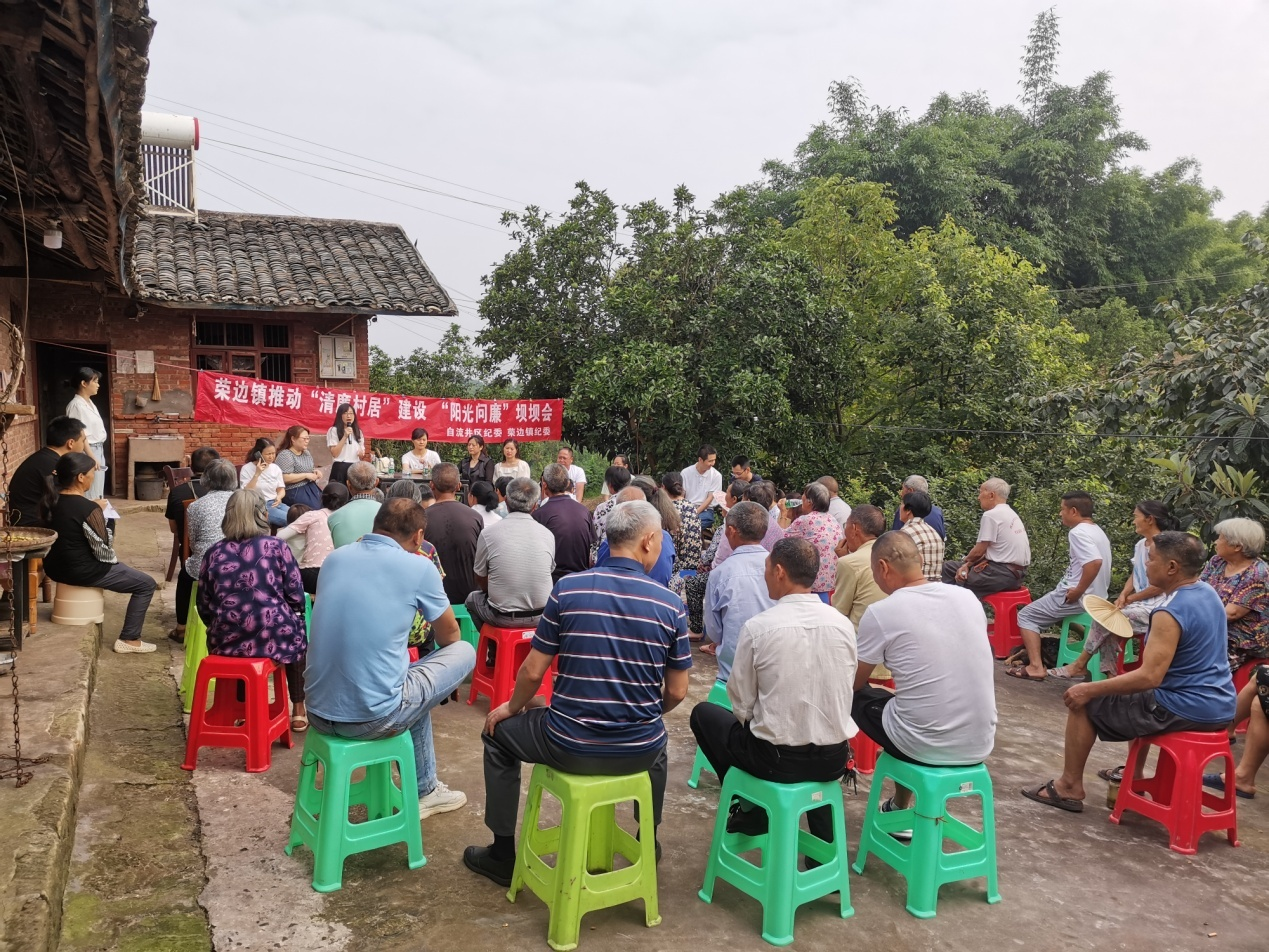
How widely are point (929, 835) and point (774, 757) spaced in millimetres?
743

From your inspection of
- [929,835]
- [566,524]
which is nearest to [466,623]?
[566,524]

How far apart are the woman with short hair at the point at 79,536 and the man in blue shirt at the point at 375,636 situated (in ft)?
9.51

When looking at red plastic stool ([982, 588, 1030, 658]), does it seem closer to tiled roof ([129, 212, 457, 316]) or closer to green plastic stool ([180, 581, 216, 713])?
green plastic stool ([180, 581, 216, 713])

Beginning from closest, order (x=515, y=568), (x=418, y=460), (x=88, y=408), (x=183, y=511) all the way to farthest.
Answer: (x=515, y=568) → (x=183, y=511) → (x=88, y=408) → (x=418, y=460)

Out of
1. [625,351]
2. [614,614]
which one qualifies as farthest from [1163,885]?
[625,351]

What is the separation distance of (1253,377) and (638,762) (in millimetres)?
5735

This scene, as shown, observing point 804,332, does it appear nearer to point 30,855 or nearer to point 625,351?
point 625,351

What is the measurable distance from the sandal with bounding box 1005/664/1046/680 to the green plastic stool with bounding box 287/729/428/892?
5.29 meters

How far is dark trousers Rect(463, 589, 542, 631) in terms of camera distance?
5766mm

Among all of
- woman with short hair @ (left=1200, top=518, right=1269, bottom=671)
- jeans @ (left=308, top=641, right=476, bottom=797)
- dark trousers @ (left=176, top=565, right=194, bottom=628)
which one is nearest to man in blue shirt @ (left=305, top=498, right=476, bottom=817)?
jeans @ (left=308, top=641, right=476, bottom=797)

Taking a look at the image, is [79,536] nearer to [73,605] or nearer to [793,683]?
[73,605]

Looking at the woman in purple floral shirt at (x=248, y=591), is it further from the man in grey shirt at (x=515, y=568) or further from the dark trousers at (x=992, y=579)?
the dark trousers at (x=992, y=579)

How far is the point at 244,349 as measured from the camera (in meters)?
13.6

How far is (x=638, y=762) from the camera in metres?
3.55
